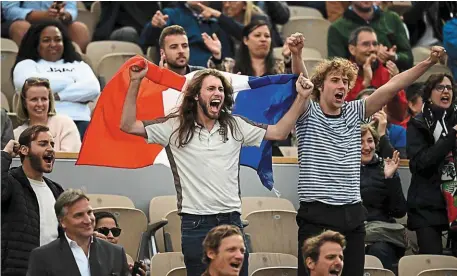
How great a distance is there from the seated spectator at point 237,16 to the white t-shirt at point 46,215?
173 inches

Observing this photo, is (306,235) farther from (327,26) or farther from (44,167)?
(327,26)

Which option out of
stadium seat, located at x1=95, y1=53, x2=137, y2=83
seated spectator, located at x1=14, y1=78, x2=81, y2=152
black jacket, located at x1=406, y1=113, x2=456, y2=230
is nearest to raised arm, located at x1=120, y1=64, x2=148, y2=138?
seated spectator, located at x1=14, y1=78, x2=81, y2=152

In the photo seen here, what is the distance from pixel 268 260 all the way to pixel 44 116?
210 cm

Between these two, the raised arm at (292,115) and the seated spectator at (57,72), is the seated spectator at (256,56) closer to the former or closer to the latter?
the seated spectator at (57,72)

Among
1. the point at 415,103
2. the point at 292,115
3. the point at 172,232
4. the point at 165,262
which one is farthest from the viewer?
the point at 415,103

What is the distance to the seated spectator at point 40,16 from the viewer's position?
12.6m

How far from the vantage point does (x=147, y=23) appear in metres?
13.0

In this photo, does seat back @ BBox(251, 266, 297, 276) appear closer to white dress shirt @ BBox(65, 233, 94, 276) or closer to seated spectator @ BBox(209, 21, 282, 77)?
white dress shirt @ BBox(65, 233, 94, 276)

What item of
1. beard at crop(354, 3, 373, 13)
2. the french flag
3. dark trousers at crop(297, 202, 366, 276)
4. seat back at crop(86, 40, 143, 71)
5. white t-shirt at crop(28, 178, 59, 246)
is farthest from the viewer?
beard at crop(354, 3, 373, 13)

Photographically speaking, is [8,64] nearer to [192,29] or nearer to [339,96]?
[192,29]

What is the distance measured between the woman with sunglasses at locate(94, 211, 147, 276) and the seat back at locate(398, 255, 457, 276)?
199 cm

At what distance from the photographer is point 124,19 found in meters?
13.6

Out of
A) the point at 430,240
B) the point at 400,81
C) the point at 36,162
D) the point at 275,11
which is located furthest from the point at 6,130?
the point at 275,11

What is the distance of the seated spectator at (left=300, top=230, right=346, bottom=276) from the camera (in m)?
7.84
